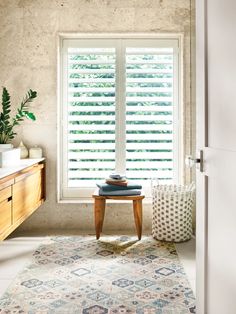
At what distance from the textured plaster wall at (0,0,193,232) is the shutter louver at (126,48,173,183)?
0.19m

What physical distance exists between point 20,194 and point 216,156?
1832 mm

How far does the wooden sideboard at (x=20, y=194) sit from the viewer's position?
2.18 m

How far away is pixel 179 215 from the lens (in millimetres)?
2896

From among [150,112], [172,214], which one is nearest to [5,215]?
[172,214]

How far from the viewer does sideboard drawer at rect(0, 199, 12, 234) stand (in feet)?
6.95

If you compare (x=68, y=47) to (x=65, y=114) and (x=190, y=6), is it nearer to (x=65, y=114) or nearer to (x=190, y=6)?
(x=65, y=114)

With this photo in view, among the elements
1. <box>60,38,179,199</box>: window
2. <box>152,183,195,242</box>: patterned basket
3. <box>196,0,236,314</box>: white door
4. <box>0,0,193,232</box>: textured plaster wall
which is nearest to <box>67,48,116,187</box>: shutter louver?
<box>60,38,179,199</box>: window

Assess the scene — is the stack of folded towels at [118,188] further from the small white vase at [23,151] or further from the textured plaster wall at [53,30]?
the small white vase at [23,151]

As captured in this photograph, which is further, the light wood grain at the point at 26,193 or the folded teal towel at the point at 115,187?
the folded teal towel at the point at 115,187

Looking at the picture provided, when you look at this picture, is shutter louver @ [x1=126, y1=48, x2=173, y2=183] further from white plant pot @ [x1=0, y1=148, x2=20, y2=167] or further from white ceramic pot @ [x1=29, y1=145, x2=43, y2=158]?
white plant pot @ [x1=0, y1=148, x2=20, y2=167]

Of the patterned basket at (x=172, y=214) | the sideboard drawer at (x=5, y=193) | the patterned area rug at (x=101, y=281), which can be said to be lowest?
the patterned area rug at (x=101, y=281)

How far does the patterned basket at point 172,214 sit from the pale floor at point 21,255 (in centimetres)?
11

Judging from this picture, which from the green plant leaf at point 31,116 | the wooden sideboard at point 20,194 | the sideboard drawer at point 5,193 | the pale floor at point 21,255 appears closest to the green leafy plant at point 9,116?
the green plant leaf at point 31,116

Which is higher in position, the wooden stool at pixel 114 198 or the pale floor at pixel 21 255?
the wooden stool at pixel 114 198
